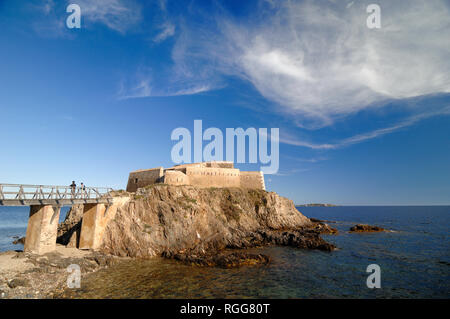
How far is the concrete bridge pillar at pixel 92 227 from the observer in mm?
23359

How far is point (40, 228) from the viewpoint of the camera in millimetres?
18047

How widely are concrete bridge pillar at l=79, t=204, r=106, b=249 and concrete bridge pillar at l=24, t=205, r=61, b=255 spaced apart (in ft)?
14.9

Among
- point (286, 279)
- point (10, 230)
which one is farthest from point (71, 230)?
point (10, 230)

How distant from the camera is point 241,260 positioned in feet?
75.7

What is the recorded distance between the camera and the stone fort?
39188 mm

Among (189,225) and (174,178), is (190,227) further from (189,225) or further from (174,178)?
(174,178)

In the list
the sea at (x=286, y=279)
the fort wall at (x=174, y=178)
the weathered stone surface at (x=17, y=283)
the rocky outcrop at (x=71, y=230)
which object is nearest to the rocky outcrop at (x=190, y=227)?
the rocky outcrop at (x=71, y=230)

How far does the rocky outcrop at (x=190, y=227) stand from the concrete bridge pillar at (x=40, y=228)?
5.74 meters

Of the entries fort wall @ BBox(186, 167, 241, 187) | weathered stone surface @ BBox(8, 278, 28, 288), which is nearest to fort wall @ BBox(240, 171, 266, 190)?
fort wall @ BBox(186, 167, 241, 187)

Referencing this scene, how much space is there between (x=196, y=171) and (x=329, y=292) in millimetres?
32221

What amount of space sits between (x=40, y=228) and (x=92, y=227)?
5950mm

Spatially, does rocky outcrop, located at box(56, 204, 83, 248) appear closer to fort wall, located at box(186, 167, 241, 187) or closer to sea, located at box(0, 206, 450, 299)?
sea, located at box(0, 206, 450, 299)
